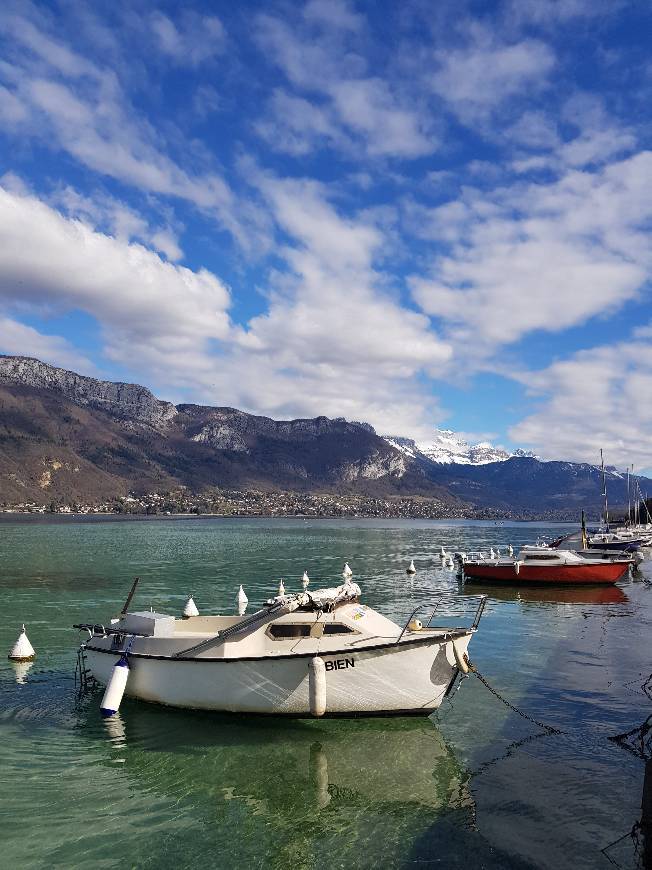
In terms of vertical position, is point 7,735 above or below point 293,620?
below

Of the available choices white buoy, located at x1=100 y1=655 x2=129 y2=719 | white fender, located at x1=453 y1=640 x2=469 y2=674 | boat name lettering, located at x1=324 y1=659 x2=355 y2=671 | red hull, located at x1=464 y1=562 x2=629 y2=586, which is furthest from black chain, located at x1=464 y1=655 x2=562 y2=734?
red hull, located at x1=464 y1=562 x2=629 y2=586

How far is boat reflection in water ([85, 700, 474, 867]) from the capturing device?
38.7 ft

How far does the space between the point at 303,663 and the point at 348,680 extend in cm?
140

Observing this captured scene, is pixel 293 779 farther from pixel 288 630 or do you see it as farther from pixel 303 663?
pixel 288 630

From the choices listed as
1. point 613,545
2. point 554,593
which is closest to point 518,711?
point 554,593

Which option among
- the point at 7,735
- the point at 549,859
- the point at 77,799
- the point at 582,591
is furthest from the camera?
the point at 582,591

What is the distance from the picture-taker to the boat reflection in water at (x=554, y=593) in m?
44.3

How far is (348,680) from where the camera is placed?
666 inches

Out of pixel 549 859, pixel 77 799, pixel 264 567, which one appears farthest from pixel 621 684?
pixel 264 567

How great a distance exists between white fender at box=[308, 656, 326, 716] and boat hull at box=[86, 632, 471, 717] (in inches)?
8.8

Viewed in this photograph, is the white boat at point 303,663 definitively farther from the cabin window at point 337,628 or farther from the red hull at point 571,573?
the red hull at point 571,573

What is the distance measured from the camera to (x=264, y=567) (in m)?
67.6

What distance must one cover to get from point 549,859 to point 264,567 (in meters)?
58.2

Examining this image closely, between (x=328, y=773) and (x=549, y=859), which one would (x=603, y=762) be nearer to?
(x=549, y=859)
